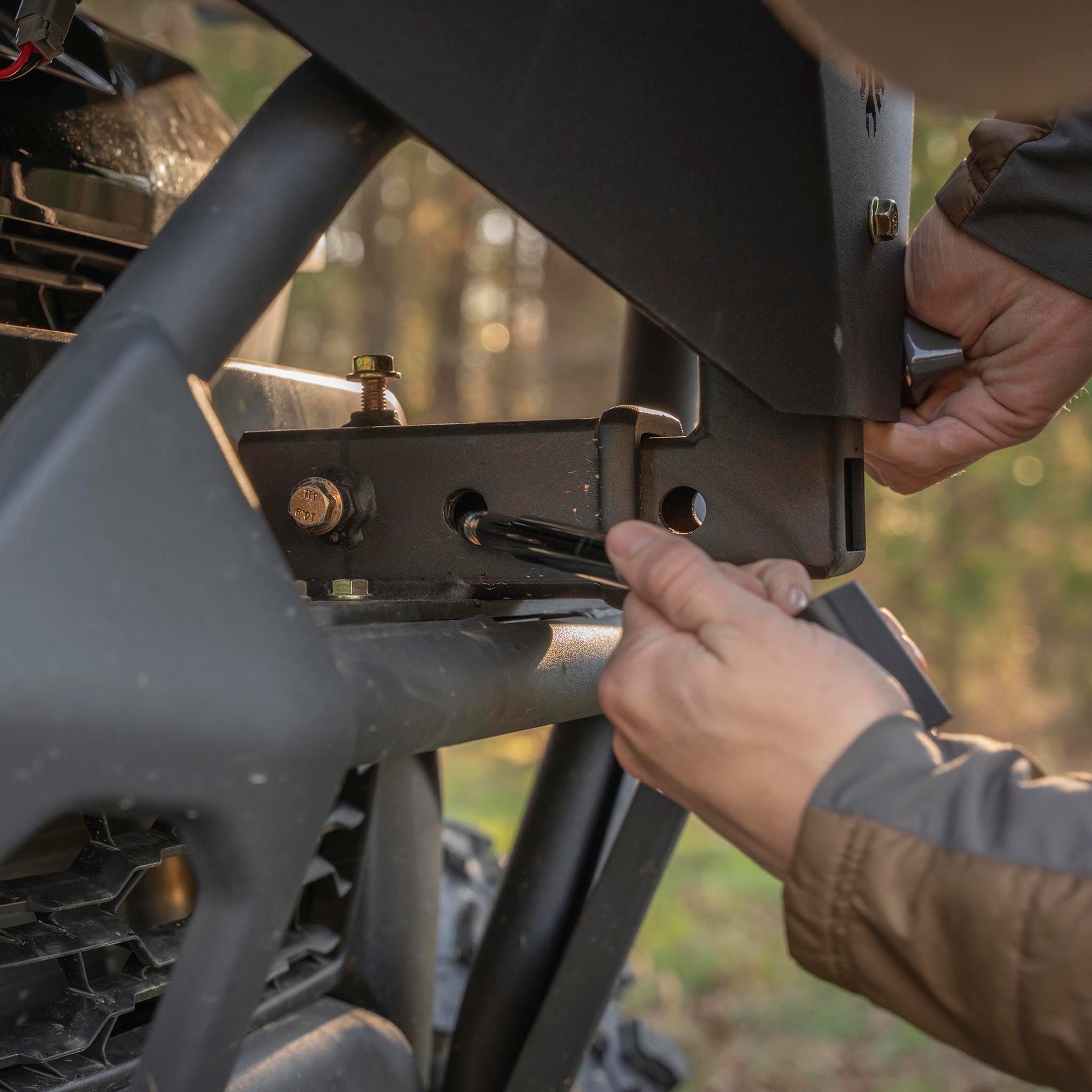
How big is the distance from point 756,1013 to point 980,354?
2.01 metres

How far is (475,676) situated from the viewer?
0.71m

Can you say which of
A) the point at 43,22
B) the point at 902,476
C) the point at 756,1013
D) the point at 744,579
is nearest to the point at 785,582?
the point at 744,579

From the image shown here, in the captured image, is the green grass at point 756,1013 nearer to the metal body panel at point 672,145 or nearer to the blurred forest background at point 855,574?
the blurred forest background at point 855,574

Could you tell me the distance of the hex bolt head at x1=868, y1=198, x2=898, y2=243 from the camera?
865 millimetres

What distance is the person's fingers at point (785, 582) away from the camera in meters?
0.71

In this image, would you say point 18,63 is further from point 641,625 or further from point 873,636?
point 873,636

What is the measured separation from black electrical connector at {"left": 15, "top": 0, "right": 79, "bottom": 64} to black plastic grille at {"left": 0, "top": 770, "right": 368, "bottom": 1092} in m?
0.55

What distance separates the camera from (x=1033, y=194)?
40.0 inches

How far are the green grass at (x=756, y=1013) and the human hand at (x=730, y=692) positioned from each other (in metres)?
1.89

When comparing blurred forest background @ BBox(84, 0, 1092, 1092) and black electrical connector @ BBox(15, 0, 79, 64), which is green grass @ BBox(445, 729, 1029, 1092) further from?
black electrical connector @ BBox(15, 0, 79, 64)

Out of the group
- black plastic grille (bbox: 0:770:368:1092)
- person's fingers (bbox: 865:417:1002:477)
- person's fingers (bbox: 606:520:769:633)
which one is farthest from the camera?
person's fingers (bbox: 865:417:1002:477)

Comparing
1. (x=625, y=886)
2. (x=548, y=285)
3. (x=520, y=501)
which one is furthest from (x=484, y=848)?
(x=548, y=285)

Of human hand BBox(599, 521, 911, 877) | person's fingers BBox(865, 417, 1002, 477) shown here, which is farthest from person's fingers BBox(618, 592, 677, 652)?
person's fingers BBox(865, 417, 1002, 477)

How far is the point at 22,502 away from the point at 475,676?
11.1 inches
